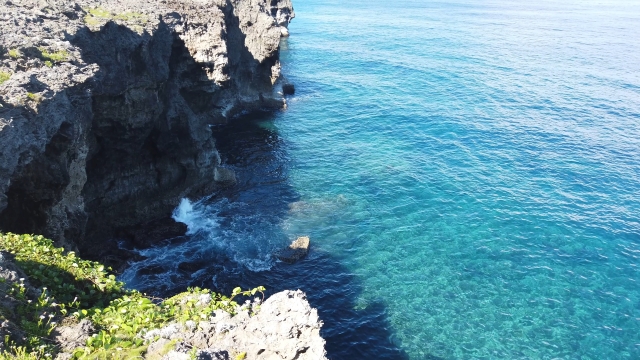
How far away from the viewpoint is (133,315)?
1777 cm

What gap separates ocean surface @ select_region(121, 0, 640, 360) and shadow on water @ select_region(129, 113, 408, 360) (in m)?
0.15

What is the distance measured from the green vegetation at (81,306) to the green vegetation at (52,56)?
1358 cm

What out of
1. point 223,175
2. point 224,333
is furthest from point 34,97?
point 223,175

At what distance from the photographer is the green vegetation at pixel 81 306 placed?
1496 cm

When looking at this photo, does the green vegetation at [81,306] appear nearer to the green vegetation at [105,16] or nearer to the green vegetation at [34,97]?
the green vegetation at [34,97]

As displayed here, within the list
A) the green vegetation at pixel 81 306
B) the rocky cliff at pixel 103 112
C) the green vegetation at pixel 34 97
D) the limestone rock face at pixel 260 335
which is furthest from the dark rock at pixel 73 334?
the green vegetation at pixel 34 97

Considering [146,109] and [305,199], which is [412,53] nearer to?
[305,199]

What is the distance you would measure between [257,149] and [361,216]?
2011 centimetres

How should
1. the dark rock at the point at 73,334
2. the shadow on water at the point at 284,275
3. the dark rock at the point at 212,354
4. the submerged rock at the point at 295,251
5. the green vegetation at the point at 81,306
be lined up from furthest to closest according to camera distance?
1. the submerged rock at the point at 295,251
2. the shadow on water at the point at 284,275
3. the dark rock at the point at 73,334
4. the green vegetation at the point at 81,306
5. the dark rock at the point at 212,354

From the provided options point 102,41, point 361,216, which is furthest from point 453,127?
point 102,41

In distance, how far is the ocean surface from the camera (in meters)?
34.9

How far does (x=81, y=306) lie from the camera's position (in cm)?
1866

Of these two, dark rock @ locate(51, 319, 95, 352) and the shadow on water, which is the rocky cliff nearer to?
the shadow on water

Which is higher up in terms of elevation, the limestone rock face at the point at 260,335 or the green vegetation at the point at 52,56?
the green vegetation at the point at 52,56
